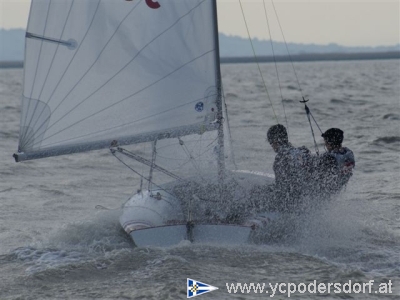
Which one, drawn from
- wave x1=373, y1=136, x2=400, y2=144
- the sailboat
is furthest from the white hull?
wave x1=373, y1=136, x2=400, y2=144

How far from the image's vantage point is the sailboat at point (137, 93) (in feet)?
25.5

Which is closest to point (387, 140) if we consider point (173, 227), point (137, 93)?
point (137, 93)

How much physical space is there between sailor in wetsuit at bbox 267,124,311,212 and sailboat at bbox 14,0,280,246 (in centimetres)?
38

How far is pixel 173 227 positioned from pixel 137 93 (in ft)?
4.69

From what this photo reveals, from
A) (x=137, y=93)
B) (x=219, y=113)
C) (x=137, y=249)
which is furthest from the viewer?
(x=219, y=113)

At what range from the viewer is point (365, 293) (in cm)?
655

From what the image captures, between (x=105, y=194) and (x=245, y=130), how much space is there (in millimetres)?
8440

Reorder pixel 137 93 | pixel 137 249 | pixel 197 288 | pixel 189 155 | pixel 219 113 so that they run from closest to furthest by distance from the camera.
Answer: pixel 197 288
pixel 137 249
pixel 137 93
pixel 219 113
pixel 189 155

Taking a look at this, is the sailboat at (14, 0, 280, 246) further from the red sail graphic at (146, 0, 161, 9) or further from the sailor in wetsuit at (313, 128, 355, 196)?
the sailor in wetsuit at (313, 128, 355, 196)

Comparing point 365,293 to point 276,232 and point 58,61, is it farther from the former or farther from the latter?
point 58,61

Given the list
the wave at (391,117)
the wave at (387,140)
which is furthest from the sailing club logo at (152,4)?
the wave at (391,117)

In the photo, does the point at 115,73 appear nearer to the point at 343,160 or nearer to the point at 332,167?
the point at 332,167

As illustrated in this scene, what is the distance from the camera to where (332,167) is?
8438mm

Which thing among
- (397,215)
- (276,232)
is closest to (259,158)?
Result: (397,215)
